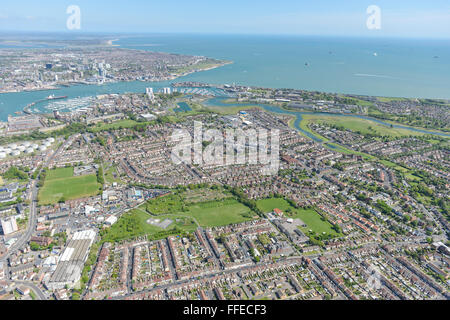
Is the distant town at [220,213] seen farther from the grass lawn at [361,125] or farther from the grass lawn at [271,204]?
the grass lawn at [361,125]

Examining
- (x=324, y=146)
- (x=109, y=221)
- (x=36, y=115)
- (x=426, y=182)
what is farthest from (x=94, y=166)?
(x=426, y=182)

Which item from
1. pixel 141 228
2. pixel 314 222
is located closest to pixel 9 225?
pixel 141 228

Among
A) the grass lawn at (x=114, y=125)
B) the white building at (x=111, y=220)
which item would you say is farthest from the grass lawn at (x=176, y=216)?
the grass lawn at (x=114, y=125)

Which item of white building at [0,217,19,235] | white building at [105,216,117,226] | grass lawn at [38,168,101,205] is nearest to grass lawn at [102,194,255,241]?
white building at [105,216,117,226]
